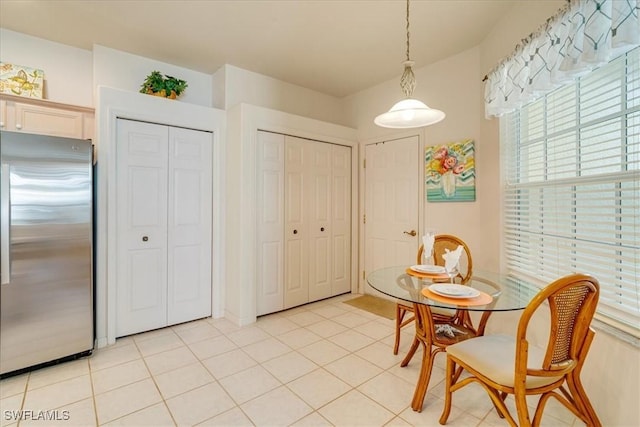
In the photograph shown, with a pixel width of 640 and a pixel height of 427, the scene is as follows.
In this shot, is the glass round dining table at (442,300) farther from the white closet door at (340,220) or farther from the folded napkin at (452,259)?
the white closet door at (340,220)

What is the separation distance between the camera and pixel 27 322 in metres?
2.01

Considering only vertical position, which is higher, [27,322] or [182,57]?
[182,57]

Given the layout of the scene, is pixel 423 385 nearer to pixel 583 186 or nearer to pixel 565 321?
pixel 565 321

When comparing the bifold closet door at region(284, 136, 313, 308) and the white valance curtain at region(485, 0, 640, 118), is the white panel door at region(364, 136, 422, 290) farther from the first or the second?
the white valance curtain at region(485, 0, 640, 118)

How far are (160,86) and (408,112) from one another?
7.72 ft

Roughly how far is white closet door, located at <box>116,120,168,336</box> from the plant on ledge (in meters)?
0.35

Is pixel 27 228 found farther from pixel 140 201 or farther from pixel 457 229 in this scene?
pixel 457 229

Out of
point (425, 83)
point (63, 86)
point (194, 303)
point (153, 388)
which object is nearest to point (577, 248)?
point (425, 83)

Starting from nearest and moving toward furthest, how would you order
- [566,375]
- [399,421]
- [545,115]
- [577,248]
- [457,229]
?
1. [566,375]
2. [399,421]
3. [577,248]
4. [545,115]
5. [457,229]

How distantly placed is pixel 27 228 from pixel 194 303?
1519 millimetres

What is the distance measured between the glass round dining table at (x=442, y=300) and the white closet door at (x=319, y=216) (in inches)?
58.1

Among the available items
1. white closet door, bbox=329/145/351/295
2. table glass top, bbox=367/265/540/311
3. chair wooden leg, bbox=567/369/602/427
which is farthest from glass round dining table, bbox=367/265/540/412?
white closet door, bbox=329/145/351/295

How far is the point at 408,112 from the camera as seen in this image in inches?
77.0

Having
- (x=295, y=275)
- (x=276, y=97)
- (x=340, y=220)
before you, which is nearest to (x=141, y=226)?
(x=295, y=275)
